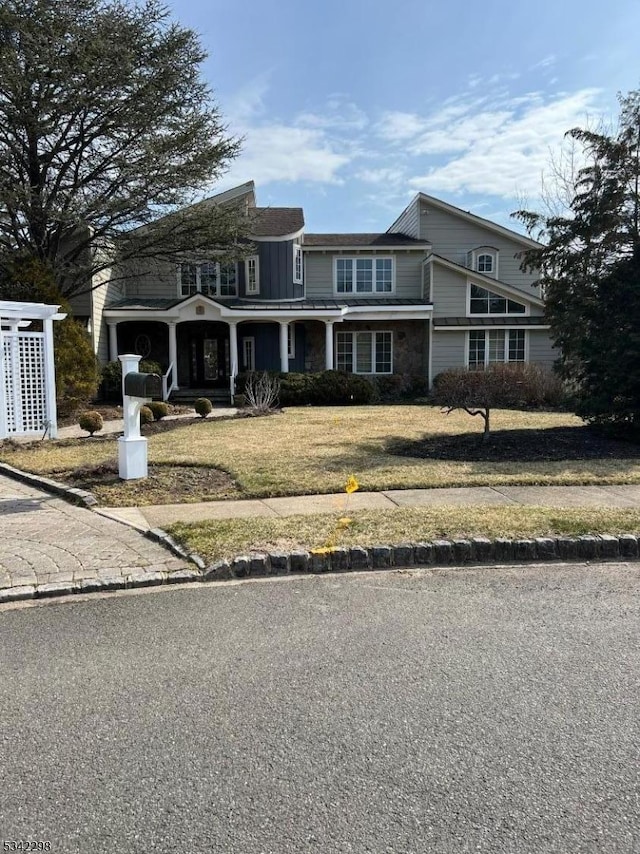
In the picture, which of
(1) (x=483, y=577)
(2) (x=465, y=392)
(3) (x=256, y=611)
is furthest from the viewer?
(2) (x=465, y=392)

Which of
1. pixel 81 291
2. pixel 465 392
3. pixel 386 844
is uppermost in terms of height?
pixel 81 291

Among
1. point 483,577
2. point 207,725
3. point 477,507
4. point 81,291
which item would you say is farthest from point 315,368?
point 207,725

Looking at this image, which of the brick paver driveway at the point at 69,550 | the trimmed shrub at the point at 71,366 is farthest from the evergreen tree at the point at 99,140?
the brick paver driveway at the point at 69,550

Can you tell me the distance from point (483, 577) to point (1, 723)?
3563 millimetres

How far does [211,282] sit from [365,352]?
282 inches

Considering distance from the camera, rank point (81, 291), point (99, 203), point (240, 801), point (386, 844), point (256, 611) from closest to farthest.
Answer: point (386, 844) < point (240, 801) < point (256, 611) < point (99, 203) < point (81, 291)

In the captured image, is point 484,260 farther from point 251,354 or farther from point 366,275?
point 251,354

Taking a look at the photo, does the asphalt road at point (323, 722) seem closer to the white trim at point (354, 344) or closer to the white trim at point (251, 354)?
the white trim at point (251, 354)

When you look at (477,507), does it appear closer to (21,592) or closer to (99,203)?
(21,592)

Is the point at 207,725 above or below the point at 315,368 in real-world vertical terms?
below

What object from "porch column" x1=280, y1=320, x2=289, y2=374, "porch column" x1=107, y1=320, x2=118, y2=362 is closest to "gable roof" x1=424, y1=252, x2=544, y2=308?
"porch column" x1=280, y1=320, x2=289, y2=374

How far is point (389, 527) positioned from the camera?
6.02 meters

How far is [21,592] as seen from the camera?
4594mm

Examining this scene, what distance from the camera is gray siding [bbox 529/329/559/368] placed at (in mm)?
25859
